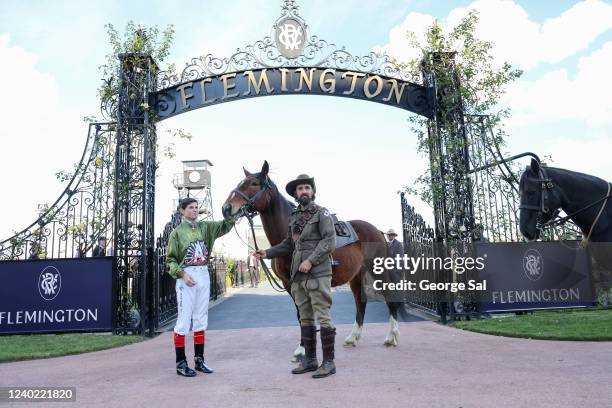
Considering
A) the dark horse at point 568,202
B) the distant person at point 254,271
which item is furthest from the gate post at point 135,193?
the distant person at point 254,271

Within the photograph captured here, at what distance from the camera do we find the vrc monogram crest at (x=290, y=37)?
8.95 metres

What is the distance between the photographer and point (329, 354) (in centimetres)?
443

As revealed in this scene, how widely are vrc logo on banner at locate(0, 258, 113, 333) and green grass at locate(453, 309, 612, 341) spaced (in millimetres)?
6597

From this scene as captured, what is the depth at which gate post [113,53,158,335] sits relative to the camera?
8.03 m

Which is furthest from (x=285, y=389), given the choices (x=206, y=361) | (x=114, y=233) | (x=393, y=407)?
(x=114, y=233)

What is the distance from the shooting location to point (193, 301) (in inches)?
189

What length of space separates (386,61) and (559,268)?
Answer: 560 centimetres

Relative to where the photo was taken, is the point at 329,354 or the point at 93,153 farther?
the point at 93,153

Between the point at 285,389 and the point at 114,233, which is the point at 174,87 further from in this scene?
the point at 285,389

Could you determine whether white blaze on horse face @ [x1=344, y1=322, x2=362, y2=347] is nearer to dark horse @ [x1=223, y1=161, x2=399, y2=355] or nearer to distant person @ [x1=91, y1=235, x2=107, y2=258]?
dark horse @ [x1=223, y1=161, x2=399, y2=355]

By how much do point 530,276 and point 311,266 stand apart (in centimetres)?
621

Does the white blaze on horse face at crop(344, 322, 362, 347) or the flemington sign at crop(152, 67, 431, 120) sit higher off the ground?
the flemington sign at crop(152, 67, 431, 120)
